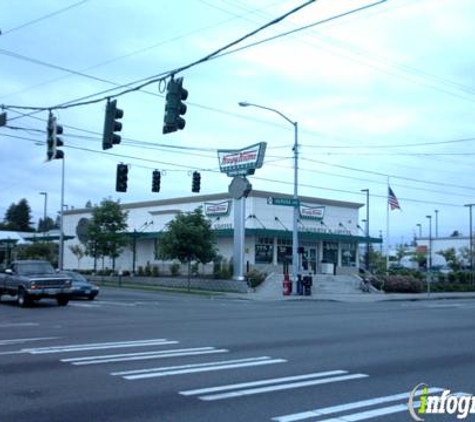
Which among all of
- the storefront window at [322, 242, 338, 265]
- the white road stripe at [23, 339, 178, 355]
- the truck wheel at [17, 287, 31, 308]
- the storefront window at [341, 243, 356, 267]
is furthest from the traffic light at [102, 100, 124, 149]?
the storefront window at [341, 243, 356, 267]

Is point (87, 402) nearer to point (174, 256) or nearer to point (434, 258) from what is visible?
point (174, 256)

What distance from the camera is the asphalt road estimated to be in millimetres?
8102

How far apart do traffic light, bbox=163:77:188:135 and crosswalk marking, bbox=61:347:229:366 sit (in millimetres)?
6823

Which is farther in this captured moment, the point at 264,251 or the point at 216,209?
the point at 216,209

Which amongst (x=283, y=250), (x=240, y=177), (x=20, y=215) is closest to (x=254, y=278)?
(x=240, y=177)

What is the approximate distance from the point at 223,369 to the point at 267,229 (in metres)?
43.3

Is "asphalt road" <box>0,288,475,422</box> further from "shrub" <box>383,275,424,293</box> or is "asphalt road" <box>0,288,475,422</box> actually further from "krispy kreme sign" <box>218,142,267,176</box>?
"shrub" <box>383,275,424,293</box>

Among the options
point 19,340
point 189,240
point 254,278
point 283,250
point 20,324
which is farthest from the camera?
point 283,250

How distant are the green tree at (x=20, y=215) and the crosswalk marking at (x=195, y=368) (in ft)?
423

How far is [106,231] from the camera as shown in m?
52.8

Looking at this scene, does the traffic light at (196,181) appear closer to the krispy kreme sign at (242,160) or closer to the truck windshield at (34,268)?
the truck windshield at (34,268)

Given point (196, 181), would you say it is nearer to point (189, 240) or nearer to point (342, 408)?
point (189, 240)

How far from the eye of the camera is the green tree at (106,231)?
52156 mm

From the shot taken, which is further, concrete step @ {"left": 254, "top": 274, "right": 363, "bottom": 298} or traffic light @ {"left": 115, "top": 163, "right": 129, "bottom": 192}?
concrete step @ {"left": 254, "top": 274, "right": 363, "bottom": 298}
